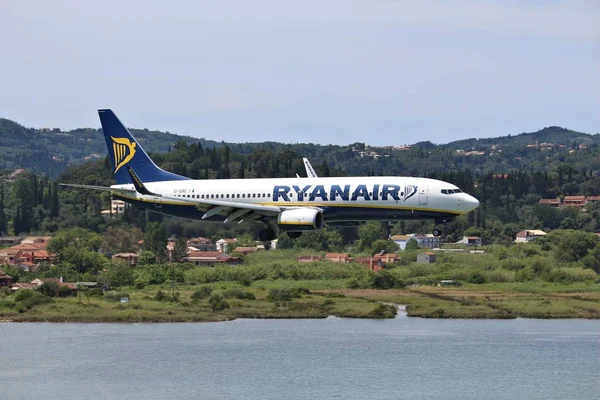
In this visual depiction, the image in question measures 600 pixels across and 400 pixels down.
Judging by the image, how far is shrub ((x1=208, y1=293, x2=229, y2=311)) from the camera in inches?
5802

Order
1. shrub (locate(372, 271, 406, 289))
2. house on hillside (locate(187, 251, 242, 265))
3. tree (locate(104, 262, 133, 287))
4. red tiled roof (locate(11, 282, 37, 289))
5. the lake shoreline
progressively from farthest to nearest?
house on hillside (locate(187, 251, 242, 265)) → shrub (locate(372, 271, 406, 289)) → tree (locate(104, 262, 133, 287)) → red tiled roof (locate(11, 282, 37, 289)) → the lake shoreline

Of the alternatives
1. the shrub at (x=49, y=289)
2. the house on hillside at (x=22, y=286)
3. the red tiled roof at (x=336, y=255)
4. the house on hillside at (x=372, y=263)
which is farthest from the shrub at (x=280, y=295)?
the house on hillside at (x=22, y=286)

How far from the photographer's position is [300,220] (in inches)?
3890

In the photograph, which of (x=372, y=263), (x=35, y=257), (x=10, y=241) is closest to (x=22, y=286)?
(x=35, y=257)

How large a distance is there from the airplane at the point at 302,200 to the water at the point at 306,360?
12.1 meters

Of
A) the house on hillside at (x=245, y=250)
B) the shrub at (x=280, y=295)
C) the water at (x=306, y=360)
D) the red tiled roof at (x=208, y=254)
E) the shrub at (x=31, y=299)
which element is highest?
the house on hillside at (x=245, y=250)

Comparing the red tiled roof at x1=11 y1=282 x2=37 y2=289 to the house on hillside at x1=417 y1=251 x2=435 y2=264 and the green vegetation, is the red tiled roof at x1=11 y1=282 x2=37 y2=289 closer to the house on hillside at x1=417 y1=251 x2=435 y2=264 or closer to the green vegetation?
the green vegetation

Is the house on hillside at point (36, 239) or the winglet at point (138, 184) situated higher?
the winglet at point (138, 184)

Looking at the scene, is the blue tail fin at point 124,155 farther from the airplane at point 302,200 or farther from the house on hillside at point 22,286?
the house on hillside at point 22,286

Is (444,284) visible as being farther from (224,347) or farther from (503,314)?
(224,347)

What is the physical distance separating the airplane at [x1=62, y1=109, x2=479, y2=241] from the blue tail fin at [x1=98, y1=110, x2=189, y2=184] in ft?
5.43

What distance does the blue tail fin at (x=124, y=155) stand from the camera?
112 m

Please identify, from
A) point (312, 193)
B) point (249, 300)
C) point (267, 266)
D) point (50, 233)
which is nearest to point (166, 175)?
point (312, 193)

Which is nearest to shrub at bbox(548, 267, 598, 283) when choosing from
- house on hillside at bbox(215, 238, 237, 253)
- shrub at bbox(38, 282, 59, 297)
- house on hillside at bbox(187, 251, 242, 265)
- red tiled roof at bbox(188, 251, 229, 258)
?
house on hillside at bbox(187, 251, 242, 265)
